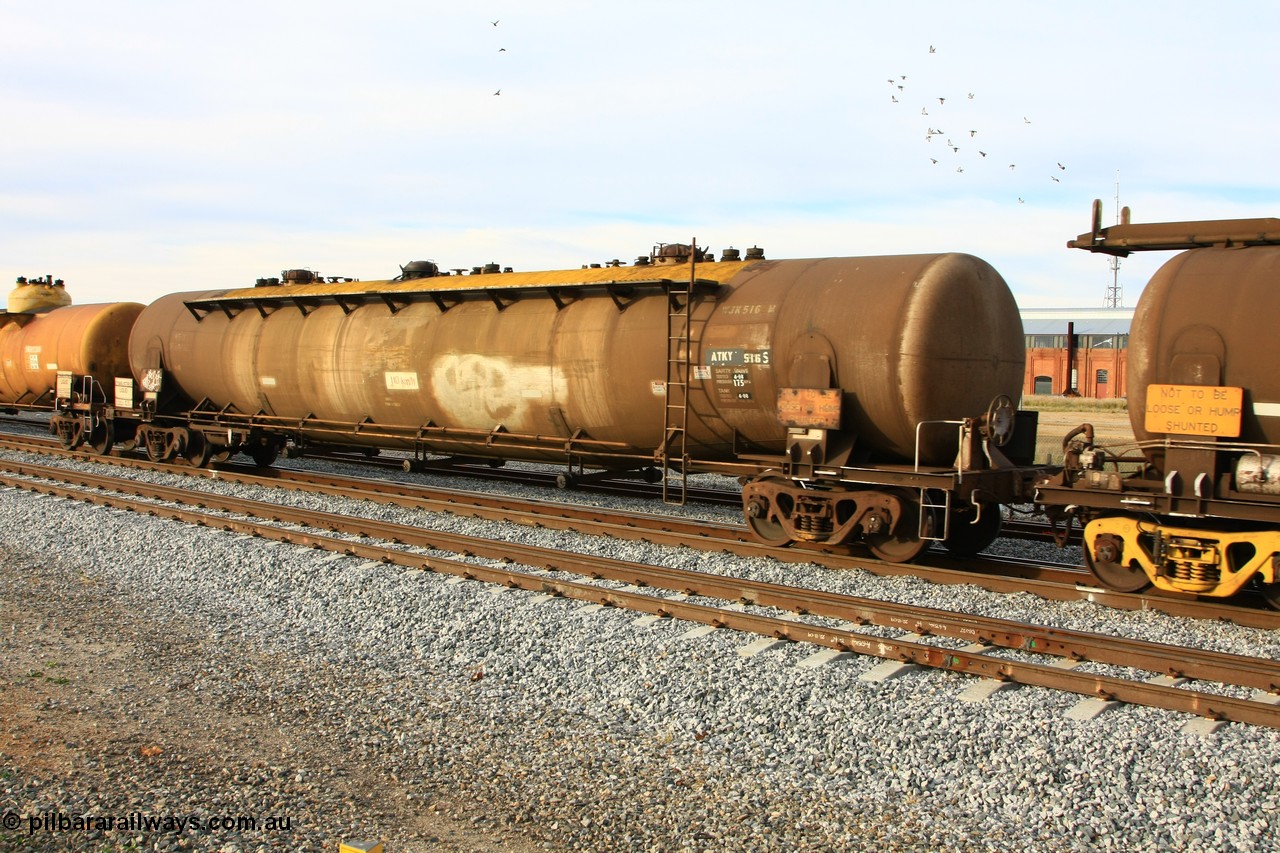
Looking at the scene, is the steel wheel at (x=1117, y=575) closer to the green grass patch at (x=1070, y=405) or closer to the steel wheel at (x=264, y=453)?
the steel wheel at (x=264, y=453)

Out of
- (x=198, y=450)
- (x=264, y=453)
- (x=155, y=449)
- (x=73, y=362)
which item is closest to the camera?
(x=264, y=453)

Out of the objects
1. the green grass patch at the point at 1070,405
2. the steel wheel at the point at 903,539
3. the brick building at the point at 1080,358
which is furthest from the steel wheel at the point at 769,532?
the brick building at the point at 1080,358

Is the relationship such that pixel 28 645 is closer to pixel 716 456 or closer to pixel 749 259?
pixel 716 456

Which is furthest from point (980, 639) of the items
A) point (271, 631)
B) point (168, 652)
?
point (168, 652)

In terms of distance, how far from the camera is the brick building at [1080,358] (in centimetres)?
5662

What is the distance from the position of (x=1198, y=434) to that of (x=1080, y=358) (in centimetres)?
5371

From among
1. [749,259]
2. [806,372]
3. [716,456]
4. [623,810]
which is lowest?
[623,810]

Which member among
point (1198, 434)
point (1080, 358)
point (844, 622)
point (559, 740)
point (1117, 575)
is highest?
point (1080, 358)

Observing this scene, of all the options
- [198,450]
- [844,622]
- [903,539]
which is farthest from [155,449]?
[844,622]

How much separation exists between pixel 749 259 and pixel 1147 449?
5376 millimetres

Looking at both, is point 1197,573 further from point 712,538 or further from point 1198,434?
point 712,538

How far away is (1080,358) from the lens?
57875 mm

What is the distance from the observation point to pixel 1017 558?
38.4 feet

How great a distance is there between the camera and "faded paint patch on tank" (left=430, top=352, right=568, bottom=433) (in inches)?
522
